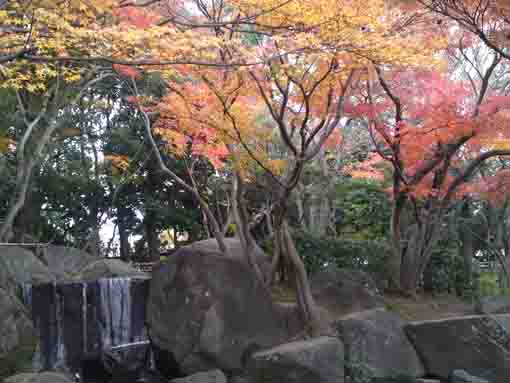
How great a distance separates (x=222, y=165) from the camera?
1297cm

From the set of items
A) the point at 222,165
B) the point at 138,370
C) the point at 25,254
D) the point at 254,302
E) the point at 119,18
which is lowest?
the point at 138,370

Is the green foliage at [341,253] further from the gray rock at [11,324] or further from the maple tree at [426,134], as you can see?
the gray rock at [11,324]

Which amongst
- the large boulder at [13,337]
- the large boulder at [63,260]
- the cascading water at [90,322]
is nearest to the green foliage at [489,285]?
the cascading water at [90,322]

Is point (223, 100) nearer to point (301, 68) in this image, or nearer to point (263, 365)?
point (301, 68)

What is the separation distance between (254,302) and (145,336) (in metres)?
2.77

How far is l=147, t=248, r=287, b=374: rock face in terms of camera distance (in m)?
8.52

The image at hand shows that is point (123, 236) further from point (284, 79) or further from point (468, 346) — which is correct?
point (468, 346)

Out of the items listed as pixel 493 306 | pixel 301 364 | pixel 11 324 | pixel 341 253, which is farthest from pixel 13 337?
pixel 493 306

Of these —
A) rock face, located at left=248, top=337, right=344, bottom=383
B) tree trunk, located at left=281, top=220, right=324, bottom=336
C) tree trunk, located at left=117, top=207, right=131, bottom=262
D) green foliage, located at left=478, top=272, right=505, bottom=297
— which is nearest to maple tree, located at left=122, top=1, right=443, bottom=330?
tree trunk, located at left=281, top=220, right=324, bottom=336

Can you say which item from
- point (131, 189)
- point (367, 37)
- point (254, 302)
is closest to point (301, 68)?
point (367, 37)

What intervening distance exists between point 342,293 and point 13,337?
568 centimetres

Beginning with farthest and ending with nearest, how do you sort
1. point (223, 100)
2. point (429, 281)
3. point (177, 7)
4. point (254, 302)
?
point (429, 281) → point (177, 7) → point (254, 302) → point (223, 100)

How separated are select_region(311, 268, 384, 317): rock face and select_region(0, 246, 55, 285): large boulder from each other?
5889 millimetres

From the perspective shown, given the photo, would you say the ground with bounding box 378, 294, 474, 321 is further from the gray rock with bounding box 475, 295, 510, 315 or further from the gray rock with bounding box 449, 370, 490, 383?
the gray rock with bounding box 449, 370, 490, 383
